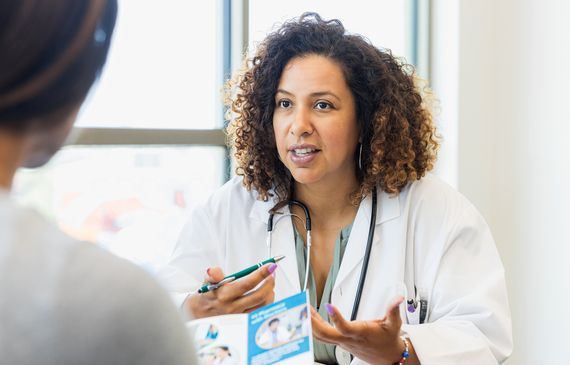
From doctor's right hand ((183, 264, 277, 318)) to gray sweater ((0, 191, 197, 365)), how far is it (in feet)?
2.20

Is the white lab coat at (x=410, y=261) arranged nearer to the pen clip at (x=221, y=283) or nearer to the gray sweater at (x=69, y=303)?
the pen clip at (x=221, y=283)

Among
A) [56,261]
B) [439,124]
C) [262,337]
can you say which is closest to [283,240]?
[262,337]

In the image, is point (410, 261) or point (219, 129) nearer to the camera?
point (410, 261)

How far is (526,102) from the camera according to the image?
2.03 meters

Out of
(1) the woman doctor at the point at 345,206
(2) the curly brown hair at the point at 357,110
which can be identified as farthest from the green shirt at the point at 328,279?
(2) the curly brown hair at the point at 357,110

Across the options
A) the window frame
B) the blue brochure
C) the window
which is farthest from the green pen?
the window frame

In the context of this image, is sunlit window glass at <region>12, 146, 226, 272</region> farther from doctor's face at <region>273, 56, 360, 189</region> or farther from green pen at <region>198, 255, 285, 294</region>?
green pen at <region>198, 255, 285, 294</region>

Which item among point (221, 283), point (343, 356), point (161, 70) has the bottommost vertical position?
point (343, 356)

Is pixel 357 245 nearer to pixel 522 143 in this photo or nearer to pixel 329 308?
pixel 329 308

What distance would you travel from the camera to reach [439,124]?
7.44 ft

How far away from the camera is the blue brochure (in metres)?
0.78

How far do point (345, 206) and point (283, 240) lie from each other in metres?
0.23

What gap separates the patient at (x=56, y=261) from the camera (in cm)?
33

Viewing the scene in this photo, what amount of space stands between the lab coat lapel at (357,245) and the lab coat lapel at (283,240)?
0.41ft
